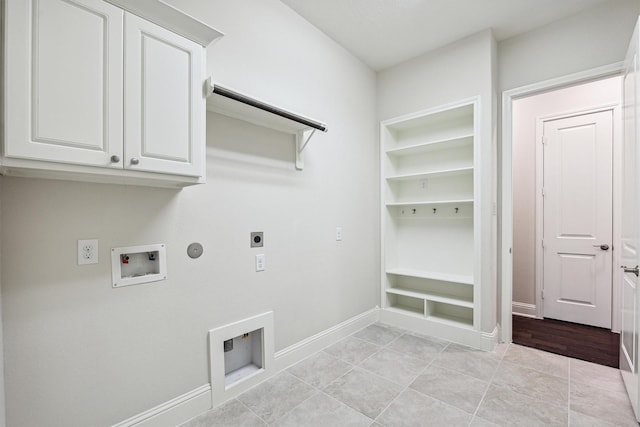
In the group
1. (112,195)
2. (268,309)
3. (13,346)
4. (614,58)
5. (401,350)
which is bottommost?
(401,350)

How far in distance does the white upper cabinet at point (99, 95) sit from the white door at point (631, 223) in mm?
2548

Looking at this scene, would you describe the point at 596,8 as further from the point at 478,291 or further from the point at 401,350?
the point at 401,350

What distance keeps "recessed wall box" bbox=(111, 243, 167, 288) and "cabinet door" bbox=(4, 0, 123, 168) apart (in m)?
0.54

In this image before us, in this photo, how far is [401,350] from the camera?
8.71ft

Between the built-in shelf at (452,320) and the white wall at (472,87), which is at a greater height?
the white wall at (472,87)

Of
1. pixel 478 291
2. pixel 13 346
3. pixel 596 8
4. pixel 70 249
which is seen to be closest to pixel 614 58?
pixel 596 8

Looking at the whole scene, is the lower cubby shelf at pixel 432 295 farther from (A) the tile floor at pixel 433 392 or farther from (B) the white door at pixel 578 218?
(B) the white door at pixel 578 218

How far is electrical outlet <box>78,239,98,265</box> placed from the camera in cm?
141

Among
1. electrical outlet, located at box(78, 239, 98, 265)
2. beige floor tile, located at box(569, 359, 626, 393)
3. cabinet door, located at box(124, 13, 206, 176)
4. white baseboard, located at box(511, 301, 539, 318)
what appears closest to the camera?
cabinet door, located at box(124, 13, 206, 176)

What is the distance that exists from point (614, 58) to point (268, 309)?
3.39 m

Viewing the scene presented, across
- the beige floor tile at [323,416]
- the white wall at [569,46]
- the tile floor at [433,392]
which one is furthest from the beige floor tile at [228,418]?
the white wall at [569,46]

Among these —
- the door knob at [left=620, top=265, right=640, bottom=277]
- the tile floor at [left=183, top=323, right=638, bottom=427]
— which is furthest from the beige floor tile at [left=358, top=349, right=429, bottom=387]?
the door knob at [left=620, top=265, right=640, bottom=277]

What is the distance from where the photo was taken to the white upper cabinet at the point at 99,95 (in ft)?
3.41

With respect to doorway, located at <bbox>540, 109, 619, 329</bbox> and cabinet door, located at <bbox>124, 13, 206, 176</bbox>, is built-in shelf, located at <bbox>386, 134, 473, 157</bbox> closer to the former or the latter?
doorway, located at <bbox>540, 109, 619, 329</bbox>
